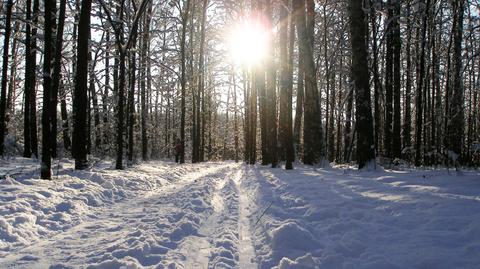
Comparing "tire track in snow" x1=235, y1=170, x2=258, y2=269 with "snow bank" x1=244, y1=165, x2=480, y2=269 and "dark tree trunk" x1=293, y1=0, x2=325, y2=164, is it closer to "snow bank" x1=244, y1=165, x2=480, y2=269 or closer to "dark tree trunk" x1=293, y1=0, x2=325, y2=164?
"snow bank" x1=244, y1=165, x2=480, y2=269

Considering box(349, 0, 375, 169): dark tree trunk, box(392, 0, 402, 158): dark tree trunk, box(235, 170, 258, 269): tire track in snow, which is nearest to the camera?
box(235, 170, 258, 269): tire track in snow

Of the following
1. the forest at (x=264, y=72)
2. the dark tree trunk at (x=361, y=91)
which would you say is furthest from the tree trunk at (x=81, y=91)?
the dark tree trunk at (x=361, y=91)

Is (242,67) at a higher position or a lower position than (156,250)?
higher

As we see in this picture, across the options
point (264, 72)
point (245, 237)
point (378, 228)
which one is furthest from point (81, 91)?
point (264, 72)

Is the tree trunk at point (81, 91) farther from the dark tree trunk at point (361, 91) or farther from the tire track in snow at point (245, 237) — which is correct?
the dark tree trunk at point (361, 91)

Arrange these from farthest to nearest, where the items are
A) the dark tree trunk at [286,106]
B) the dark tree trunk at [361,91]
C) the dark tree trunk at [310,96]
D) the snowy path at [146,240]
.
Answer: the dark tree trunk at [286,106] < the dark tree trunk at [310,96] < the dark tree trunk at [361,91] < the snowy path at [146,240]

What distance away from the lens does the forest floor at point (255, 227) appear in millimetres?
3738

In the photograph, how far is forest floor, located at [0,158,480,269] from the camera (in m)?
3.74

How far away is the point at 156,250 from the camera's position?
170 inches

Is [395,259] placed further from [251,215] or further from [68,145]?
[68,145]

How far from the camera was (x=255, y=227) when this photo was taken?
557 cm

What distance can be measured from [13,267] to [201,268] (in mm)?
1918

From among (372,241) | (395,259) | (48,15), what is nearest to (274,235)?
(372,241)

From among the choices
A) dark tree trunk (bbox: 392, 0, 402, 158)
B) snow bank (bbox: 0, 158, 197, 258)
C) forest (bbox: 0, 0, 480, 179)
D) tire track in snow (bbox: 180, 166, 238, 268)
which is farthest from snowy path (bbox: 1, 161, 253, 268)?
dark tree trunk (bbox: 392, 0, 402, 158)
